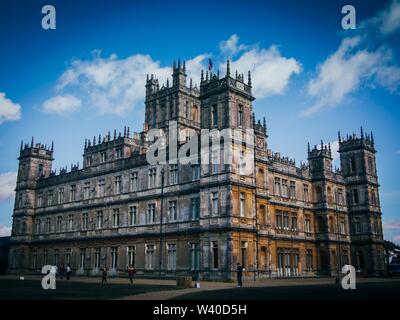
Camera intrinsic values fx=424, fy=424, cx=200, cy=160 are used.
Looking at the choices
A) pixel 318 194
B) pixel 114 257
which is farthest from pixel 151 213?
pixel 318 194

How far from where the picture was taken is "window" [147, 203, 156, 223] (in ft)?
140

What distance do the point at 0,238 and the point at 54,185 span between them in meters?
31.3

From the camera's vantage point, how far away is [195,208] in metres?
39.1

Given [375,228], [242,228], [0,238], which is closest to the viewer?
[242,228]

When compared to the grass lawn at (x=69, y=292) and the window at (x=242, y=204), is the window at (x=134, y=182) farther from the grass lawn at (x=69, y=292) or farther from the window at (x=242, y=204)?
the grass lawn at (x=69, y=292)

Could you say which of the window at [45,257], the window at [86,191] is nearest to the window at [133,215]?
the window at [86,191]

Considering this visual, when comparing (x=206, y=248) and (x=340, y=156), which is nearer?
(x=206, y=248)

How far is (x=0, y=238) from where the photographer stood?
7862 cm

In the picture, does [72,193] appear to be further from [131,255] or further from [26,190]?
[131,255]

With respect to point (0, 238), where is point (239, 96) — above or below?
above
